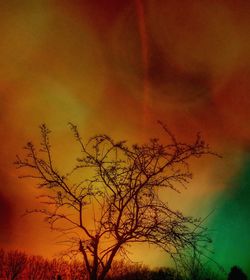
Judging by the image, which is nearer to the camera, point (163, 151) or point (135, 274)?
point (163, 151)

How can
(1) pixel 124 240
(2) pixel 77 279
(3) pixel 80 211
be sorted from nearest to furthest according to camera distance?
1. (1) pixel 124 240
2. (3) pixel 80 211
3. (2) pixel 77 279

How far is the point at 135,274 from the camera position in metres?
24.1

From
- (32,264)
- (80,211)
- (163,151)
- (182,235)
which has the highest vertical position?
(32,264)

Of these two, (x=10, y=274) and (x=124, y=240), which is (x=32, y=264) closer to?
(x=10, y=274)

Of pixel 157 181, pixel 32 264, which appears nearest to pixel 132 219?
pixel 157 181

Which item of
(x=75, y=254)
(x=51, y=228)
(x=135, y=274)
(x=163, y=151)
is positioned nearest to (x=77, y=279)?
(x=135, y=274)

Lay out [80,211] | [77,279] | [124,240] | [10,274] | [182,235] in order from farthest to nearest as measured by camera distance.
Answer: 1. [10,274]
2. [77,279]
3. [80,211]
4. [124,240]
5. [182,235]

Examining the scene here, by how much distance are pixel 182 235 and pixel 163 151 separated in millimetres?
2100

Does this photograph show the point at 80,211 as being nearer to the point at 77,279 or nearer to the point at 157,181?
the point at 157,181

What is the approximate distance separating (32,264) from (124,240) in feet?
65.2

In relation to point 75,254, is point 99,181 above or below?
above

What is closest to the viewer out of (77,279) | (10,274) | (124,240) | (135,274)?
(124,240)

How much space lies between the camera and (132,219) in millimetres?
9406

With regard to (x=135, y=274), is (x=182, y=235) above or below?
below
